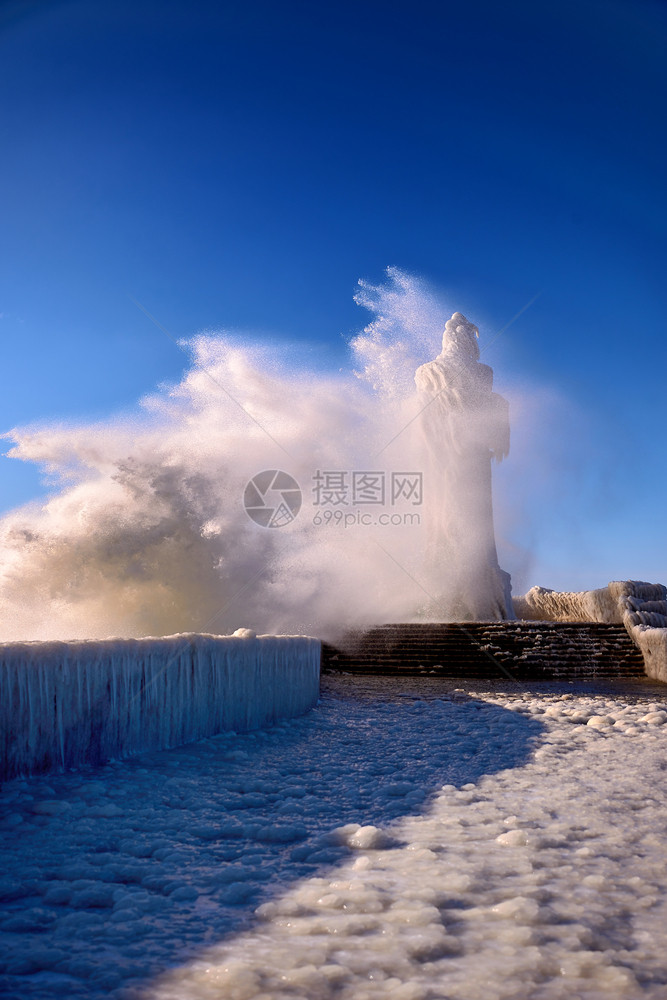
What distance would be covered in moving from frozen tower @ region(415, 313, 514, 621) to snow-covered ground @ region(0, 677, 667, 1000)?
56.4 feet

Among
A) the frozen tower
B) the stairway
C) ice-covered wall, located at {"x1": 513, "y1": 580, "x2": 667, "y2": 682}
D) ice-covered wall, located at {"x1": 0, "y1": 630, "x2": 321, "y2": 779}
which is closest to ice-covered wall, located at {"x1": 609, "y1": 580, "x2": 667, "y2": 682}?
ice-covered wall, located at {"x1": 513, "y1": 580, "x2": 667, "y2": 682}

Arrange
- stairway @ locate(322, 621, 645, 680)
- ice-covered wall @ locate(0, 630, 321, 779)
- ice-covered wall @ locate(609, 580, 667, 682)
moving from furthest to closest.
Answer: stairway @ locate(322, 621, 645, 680) → ice-covered wall @ locate(609, 580, 667, 682) → ice-covered wall @ locate(0, 630, 321, 779)

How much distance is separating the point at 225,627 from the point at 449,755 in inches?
554

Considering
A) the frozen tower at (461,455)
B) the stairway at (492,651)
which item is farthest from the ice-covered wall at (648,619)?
the frozen tower at (461,455)

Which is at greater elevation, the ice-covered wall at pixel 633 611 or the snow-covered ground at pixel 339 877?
the ice-covered wall at pixel 633 611

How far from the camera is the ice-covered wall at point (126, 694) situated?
3781mm

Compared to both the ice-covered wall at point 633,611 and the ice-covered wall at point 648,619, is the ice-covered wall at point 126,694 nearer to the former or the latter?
the ice-covered wall at point 648,619

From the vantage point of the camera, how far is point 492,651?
13500 mm

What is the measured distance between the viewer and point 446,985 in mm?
1796

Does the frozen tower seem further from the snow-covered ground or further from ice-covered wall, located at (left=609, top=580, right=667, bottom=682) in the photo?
the snow-covered ground

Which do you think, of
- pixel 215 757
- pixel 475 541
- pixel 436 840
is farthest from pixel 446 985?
pixel 475 541

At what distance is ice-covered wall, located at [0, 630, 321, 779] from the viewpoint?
3.78 metres

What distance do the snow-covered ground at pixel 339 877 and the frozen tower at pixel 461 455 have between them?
17.2 m

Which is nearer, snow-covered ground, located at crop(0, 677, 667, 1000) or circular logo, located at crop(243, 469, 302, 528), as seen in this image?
snow-covered ground, located at crop(0, 677, 667, 1000)
